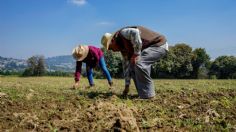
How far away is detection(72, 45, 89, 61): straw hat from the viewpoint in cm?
1170

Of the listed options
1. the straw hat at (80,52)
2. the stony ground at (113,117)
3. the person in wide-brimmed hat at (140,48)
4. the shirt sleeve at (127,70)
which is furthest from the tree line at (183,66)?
the stony ground at (113,117)

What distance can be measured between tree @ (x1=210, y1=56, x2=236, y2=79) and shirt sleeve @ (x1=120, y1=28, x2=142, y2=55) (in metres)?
74.0

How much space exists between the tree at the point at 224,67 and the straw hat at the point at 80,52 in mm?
70909

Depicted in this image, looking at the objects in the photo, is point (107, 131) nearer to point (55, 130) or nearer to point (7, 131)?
point (55, 130)

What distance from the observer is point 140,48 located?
799cm

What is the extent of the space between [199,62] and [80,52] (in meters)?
74.1

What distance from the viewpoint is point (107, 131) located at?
4.66m

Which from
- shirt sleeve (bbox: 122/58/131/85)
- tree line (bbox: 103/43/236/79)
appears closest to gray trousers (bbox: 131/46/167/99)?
shirt sleeve (bbox: 122/58/131/85)

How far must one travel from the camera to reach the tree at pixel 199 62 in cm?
8162

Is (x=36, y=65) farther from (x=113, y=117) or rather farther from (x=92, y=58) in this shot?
(x=113, y=117)

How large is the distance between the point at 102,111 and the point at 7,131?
140cm

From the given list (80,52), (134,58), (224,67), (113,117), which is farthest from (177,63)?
(113,117)

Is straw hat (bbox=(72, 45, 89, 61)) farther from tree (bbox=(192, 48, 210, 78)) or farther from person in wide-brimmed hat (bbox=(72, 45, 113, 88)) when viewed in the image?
tree (bbox=(192, 48, 210, 78))

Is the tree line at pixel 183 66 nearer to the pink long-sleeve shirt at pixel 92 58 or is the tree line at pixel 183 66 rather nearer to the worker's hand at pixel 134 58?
the pink long-sleeve shirt at pixel 92 58
